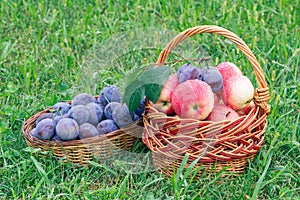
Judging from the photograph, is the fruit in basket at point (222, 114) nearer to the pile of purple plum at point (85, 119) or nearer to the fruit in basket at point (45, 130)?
the pile of purple plum at point (85, 119)

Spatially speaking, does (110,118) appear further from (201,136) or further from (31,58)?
(31,58)

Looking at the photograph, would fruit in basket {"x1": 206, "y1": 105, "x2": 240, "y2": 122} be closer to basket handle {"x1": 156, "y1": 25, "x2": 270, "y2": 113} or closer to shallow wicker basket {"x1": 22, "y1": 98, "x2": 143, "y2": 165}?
basket handle {"x1": 156, "y1": 25, "x2": 270, "y2": 113}

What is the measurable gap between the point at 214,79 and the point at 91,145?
1.81ft

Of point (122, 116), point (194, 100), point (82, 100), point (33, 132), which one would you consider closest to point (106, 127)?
point (122, 116)

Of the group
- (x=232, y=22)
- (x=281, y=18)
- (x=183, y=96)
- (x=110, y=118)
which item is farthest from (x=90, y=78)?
(x=281, y=18)

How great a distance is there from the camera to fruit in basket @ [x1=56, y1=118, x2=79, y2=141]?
7.06 ft

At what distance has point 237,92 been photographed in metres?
2.04

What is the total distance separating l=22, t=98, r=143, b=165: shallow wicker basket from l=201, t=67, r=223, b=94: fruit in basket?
34cm

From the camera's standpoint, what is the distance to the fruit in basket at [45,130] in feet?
7.15

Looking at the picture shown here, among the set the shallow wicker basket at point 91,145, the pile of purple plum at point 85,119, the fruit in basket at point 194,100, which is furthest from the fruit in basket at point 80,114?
the fruit in basket at point 194,100

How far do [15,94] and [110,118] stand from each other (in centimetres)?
74

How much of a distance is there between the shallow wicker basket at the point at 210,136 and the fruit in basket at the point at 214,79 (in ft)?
0.44

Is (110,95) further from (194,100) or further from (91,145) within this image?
(194,100)

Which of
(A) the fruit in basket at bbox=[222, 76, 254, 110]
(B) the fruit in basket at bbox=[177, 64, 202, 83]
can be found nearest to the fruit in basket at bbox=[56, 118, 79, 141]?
(B) the fruit in basket at bbox=[177, 64, 202, 83]
